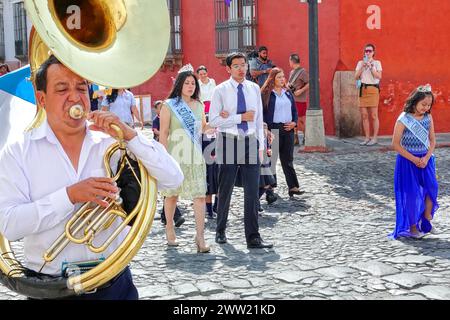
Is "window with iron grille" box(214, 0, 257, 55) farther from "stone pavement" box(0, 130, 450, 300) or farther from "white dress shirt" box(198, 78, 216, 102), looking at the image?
"stone pavement" box(0, 130, 450, 300)

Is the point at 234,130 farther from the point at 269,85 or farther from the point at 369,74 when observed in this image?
the point at 369,74

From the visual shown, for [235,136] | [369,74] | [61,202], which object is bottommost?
[235,136]

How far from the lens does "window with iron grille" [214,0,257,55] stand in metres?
16.2

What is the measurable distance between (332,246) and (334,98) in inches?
334

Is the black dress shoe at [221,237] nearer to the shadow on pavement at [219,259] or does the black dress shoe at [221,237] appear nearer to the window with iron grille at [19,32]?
the shadow on pavement at [219,259]

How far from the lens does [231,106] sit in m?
6.27

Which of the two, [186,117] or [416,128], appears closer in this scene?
[186,117]

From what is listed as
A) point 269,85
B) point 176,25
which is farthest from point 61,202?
point 176,25

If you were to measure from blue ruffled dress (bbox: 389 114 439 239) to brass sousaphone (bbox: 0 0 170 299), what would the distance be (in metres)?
4.27

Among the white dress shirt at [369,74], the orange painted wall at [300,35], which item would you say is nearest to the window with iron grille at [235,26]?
the orange painted wall at [300,35]

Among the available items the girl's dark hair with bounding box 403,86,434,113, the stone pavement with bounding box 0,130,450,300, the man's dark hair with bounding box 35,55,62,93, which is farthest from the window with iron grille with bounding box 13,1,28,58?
the man's dark hair with bounding box 35,55,62,93

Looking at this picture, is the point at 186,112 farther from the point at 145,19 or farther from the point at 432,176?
the point at 145,19

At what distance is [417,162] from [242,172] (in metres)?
1.73

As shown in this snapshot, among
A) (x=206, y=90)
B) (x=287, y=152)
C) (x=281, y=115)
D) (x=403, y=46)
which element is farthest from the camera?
(x=403, y=46)
